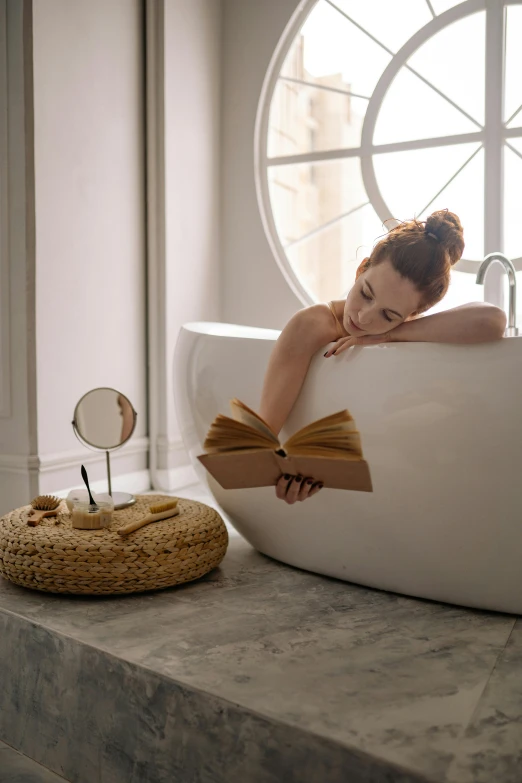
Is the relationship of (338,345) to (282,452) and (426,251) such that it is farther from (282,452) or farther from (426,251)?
(282,452)

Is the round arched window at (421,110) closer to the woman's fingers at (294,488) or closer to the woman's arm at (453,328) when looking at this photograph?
the woman's arm at (453,328)

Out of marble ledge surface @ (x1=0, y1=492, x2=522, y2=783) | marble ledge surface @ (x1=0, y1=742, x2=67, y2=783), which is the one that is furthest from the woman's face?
marble ledge surface @ (x1=0, y1=742, x2=67, y2=783)

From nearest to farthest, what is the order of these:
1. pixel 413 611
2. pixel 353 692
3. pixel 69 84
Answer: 1. pixel 353 692
2. pixel 413 611
3. pixel 69 84

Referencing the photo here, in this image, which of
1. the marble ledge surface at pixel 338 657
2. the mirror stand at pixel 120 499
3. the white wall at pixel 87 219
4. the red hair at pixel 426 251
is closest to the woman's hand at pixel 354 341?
the red hair at pixel 426 251

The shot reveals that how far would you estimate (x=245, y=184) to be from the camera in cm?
306

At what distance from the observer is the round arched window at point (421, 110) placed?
2580 millimetres

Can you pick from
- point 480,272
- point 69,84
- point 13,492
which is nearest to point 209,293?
point 69,84

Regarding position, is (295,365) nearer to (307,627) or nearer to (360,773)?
(307,627)

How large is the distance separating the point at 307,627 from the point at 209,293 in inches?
77.5

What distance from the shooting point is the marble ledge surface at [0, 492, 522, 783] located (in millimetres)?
963

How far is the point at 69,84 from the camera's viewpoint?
2371mm

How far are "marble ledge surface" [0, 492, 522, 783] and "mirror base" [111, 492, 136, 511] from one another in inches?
12.4

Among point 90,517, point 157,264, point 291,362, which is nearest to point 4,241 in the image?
point 157,264

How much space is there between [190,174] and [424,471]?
6.44 feet
